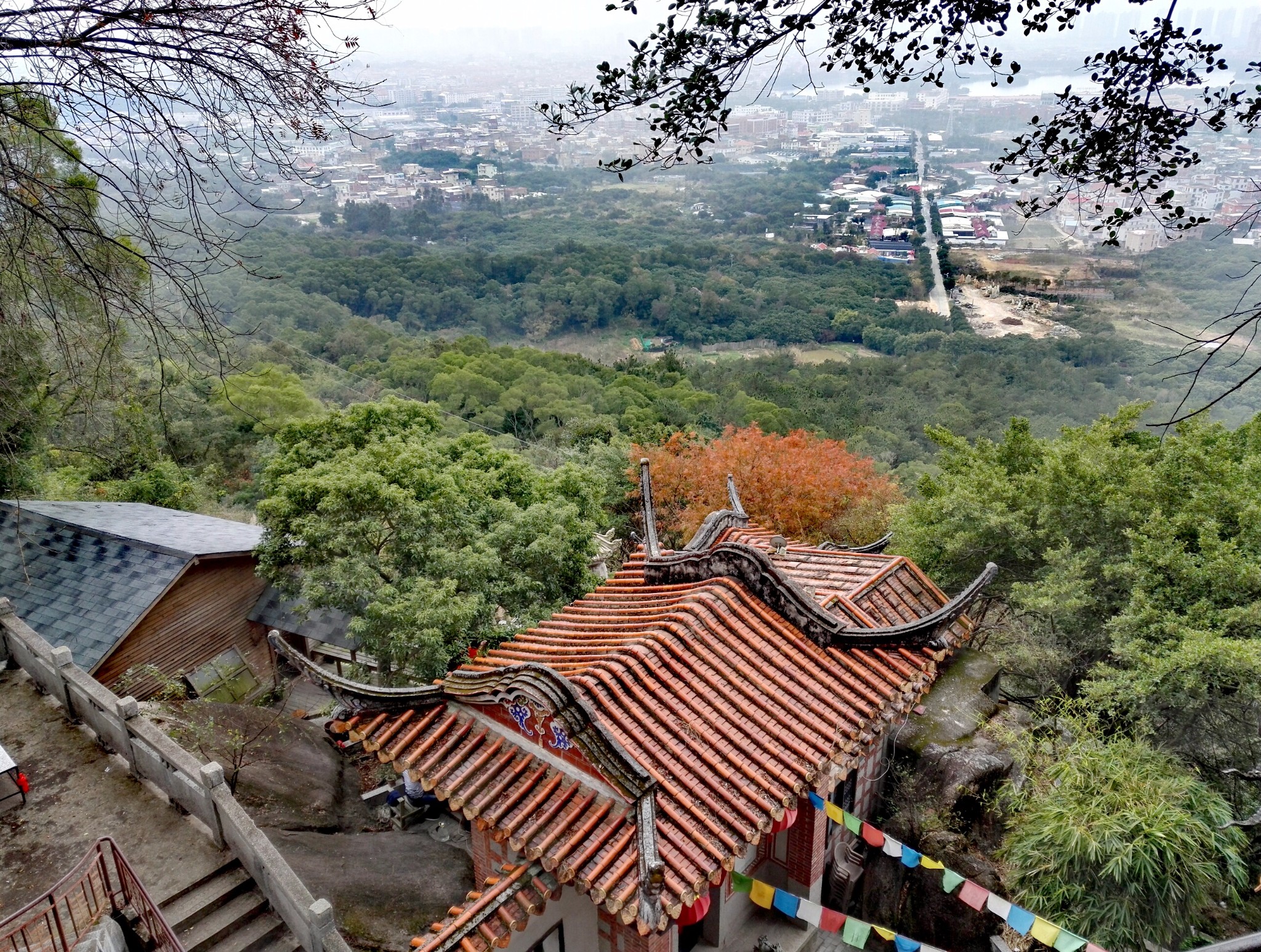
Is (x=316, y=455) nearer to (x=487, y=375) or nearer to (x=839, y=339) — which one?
(x=487, y=375)

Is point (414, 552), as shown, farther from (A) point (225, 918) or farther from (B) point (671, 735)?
(B) point (671, 735)

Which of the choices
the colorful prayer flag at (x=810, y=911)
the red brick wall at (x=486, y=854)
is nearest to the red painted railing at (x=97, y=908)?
the red brick wall at (x=486, y=854)

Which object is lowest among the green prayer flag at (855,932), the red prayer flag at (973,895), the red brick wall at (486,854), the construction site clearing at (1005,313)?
the construction site clearing at (1005,313)

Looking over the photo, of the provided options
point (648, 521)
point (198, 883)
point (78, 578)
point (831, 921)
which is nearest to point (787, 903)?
point (831, 921)

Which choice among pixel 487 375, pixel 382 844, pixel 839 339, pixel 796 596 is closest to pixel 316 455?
pixel 382 844

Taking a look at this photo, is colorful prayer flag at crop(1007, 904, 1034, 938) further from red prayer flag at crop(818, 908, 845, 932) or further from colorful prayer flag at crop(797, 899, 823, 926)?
colorful prayer flag at crop(797, 899, 823, 926)

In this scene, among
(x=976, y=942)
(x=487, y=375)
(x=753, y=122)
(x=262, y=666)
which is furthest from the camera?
(x=753, y=122)

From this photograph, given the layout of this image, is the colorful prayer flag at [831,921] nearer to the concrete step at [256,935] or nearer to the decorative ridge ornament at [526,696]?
the decorative ridge ornament at [526,696]
